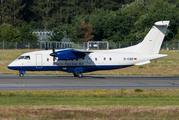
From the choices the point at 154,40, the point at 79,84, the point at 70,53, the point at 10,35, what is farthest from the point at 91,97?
the point at 10,35

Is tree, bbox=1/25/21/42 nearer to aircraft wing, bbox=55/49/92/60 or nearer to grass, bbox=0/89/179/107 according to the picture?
aircraft wing, bbox=55/49/92/60

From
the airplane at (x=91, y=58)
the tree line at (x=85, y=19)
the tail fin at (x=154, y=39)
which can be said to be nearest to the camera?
the airplane at (x=91, y=58)

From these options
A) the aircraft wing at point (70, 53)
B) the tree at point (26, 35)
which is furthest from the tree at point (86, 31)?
the aircraft wing at point (70, 53)

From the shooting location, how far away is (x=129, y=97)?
1959 centimetres

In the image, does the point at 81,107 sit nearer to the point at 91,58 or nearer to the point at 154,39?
the point at 91,58

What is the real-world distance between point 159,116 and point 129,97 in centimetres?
639

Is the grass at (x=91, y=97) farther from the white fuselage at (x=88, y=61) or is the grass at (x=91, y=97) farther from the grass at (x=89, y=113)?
the white fuselage at (x=88, y=61)

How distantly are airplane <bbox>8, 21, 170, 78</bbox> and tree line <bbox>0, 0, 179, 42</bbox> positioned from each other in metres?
43.9

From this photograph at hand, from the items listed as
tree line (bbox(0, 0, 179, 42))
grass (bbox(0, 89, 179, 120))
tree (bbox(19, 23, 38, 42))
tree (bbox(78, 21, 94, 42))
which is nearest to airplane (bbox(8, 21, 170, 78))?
grass (bbox(0, 89, 179, 120))

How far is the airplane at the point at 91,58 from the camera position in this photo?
32.5m

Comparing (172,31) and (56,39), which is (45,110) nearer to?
(56,39)

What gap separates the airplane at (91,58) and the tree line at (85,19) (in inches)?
1730

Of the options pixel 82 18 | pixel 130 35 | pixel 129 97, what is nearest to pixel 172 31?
pixel 130 35

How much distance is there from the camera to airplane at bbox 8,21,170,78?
3247 centimetres
